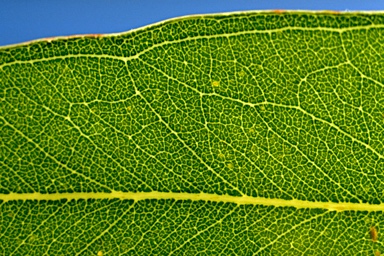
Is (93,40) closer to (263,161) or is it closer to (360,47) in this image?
(263,161)

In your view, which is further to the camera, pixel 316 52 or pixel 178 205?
pixel 178 205

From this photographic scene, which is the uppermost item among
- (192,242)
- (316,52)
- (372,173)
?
(316,52)

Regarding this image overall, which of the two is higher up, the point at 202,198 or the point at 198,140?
the point at 198,140

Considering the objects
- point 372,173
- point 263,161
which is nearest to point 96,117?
point 263,161

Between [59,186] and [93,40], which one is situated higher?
[93,40]
